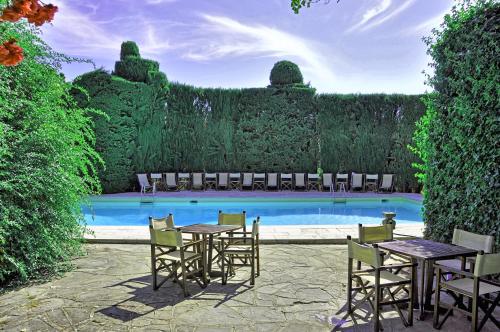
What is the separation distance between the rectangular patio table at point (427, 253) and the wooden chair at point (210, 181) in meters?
11.2

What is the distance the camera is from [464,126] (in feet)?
16.9

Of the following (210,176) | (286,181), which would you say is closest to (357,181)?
(286,181)

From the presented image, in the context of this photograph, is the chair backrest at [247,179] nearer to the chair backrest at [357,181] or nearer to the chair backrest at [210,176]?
the chair backrest at [210,176]

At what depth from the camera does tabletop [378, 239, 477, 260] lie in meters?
3.66

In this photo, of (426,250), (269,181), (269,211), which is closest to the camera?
(426,250)

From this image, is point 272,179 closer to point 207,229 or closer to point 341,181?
point 341,181

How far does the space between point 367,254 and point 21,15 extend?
328 centimetres

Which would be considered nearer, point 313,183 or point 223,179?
point 223,179

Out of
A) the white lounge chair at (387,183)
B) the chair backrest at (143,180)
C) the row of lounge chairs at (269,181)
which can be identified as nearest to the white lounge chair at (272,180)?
the row of lounge chairs at (269,181)

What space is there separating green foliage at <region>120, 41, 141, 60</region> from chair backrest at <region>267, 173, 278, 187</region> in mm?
6766

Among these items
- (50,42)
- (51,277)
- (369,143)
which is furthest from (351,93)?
(51,277)

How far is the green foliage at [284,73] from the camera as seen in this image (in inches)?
602

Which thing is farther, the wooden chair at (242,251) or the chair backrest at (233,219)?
the chair backrest at (233,219)

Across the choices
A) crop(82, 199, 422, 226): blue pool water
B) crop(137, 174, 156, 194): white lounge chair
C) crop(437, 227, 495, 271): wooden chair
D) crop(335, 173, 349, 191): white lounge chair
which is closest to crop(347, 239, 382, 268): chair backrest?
crop(437, 227, 495, 271): wooden chair
